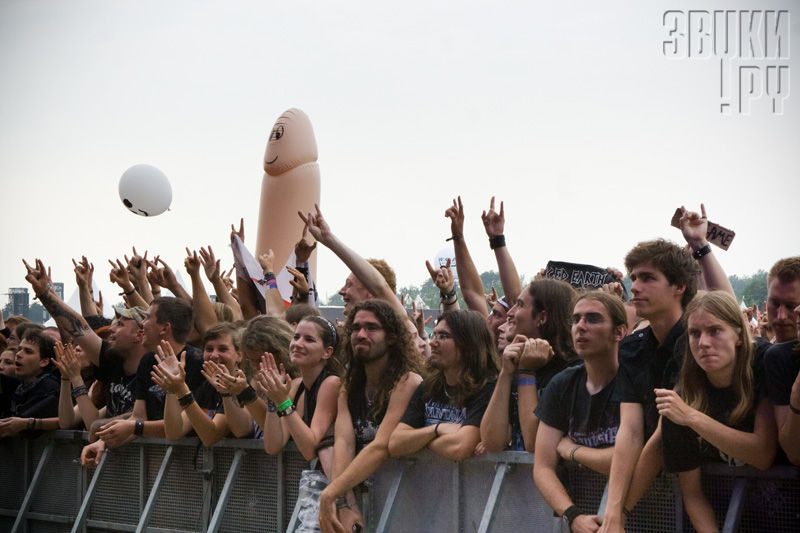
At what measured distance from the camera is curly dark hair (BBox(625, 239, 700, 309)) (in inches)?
192

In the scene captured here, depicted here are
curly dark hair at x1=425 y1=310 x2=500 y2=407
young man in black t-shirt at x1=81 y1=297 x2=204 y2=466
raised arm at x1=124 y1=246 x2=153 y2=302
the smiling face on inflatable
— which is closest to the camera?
curly dark hair at x1=425 y1=310 x2=500 y2=407

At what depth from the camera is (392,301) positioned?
6.84 metres

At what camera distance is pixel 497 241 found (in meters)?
7.03

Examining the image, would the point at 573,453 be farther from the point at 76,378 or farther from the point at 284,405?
the point at 76,378

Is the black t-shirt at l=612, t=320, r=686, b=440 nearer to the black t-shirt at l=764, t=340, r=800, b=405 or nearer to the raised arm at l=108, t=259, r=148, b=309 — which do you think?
the black t-shirt at l=764, t=340, r=800, b=405

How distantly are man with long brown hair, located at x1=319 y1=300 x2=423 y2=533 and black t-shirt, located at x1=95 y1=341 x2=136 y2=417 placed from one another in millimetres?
2435

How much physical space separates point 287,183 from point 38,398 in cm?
776

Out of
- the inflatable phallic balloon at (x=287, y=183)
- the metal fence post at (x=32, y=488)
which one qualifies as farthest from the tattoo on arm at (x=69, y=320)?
the inflatable phallic balloon at (x=287, y=183)

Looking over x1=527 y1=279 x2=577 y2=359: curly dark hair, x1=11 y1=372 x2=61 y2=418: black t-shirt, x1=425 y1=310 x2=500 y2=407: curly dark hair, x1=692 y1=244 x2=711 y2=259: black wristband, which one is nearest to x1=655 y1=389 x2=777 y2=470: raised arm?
x1=527 y1=279 x2=577 y2=359: curly dark hair

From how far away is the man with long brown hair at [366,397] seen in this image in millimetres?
5605

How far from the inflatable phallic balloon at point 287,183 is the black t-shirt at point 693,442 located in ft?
37.6

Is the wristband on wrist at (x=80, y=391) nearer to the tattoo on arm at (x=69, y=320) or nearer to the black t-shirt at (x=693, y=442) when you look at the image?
the tattoo on arm at (x=69, y=320)

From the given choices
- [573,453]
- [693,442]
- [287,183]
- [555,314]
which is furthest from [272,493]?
[287,183]

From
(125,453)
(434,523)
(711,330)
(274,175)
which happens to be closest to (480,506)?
(434,523)
